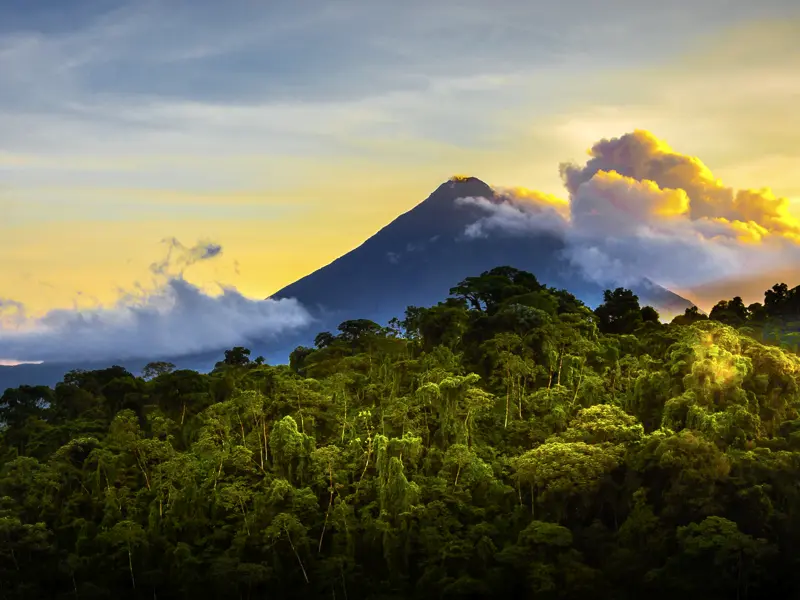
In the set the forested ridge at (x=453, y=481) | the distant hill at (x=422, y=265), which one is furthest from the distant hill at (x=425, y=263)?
the forested ridge at (x=453, y=481)

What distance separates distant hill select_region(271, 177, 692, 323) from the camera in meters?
118

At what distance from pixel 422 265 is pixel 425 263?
553 millimetres

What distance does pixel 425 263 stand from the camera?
393 feet

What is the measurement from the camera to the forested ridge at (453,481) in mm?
21609

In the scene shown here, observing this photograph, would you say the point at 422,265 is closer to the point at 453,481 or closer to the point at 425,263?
the point at 425,263

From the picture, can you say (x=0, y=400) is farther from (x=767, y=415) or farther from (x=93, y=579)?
(x=767, y=415)

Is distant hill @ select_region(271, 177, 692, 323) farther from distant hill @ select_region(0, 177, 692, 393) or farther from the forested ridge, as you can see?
the forested ridge

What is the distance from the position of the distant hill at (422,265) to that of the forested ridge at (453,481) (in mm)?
84199

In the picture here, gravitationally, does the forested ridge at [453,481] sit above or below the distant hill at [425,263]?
below

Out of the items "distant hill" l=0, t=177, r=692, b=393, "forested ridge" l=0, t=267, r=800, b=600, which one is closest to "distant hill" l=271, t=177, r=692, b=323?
"distant hill" l=0, t=177, r=692, b=393

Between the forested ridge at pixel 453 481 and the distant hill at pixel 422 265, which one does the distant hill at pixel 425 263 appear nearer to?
the distant hill at pixel 422 265

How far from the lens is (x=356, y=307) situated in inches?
4783

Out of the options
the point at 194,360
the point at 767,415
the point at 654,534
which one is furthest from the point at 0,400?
the point at 194,360

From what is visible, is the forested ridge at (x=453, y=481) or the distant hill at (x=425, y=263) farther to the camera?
the distant hill at (x=425, y=263)
